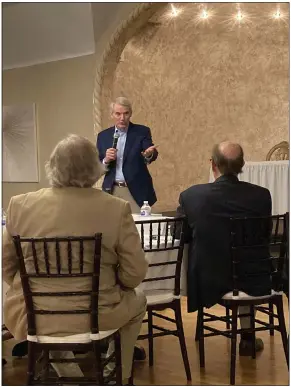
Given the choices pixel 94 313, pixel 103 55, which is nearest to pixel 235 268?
pixel 94 313

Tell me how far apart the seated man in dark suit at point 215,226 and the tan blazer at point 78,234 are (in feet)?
2.45

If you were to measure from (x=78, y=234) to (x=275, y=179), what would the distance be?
4.14m

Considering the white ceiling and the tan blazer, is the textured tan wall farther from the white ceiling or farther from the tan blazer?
the tan blazer

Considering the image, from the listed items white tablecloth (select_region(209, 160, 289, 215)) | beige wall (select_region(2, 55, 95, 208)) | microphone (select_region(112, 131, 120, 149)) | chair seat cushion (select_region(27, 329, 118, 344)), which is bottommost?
chair seat cushion (select_region(27, 329, 118, 344))

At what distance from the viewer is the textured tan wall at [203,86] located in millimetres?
7328

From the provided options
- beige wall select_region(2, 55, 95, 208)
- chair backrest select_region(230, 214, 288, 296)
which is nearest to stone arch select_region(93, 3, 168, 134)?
beige wall select_region(2, 55, 95, 208)

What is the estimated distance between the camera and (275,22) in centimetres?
722

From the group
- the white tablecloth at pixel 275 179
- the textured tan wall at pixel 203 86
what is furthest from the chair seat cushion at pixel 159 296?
the textured tan wall at pixel 203 86

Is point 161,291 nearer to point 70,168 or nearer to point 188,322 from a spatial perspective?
point 70,168

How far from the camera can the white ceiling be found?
5828 mm

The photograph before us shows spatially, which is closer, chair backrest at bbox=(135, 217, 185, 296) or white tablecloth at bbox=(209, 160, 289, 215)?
chair backrest at bbox=(135, 217, 185, 296)

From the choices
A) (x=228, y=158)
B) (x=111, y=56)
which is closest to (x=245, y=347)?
(x=228, y=158)

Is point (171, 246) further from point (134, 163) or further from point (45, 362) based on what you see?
point (134, 163)

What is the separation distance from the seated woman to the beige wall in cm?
409
